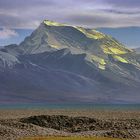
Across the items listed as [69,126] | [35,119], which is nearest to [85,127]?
[69,126]

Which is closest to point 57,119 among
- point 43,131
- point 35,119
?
point 35,119

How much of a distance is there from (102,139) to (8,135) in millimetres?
9392

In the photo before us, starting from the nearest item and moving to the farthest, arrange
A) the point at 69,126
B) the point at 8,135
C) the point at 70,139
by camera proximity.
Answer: the point at 70,139 < the point at 8,135 < the point at 69,126

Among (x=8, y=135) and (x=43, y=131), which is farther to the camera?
(x=43, y=131)

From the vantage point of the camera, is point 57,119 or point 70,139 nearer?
point 70,139

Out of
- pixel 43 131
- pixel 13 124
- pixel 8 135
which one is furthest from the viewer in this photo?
pixel 13 124

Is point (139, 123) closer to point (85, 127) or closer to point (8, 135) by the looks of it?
point (85, 127)

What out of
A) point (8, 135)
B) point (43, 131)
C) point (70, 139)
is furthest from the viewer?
point (43, 131)

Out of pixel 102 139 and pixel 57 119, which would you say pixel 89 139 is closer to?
pixel 102 139

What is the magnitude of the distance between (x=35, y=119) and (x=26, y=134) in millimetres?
18037

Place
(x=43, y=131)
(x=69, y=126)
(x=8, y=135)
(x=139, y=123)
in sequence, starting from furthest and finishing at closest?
(x=139, y=123) → (x=69, y=126) → (x=43, y=131) → (x=8, y=135)

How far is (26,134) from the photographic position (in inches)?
1960

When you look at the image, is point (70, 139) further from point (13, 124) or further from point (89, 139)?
point (13, 124)

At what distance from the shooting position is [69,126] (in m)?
63.9
